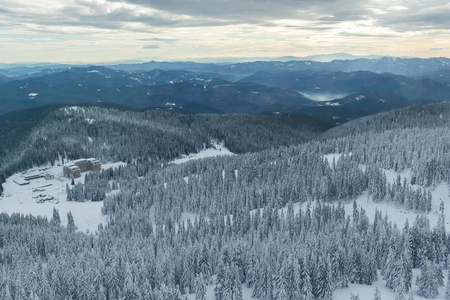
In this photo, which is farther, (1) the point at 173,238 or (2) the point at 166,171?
(2) the point at 166,171

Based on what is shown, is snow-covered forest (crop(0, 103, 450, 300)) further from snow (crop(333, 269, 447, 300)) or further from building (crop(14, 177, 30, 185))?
building (crop(14, 177, 30, 185))

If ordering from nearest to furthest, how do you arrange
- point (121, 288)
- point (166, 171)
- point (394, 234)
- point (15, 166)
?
1. point (121, 288)
2. point (394, 234)
3. point (166, 171)
4. point (15, 166)

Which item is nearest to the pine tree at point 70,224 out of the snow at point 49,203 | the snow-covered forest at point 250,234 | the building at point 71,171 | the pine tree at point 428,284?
the snow-covered forest at point 250,234

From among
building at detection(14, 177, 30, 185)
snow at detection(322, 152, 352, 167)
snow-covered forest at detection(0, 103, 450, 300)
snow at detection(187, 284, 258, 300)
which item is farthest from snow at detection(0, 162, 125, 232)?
snow at detection(322, 152, 352, 167)

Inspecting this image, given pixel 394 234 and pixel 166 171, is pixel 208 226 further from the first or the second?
pixel 166 171

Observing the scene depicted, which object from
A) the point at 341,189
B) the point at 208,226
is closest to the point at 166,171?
the point at 208,226

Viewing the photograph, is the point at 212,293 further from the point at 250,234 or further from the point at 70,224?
the point at 70,224
